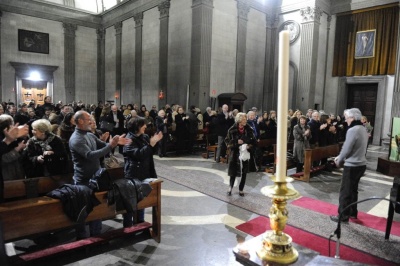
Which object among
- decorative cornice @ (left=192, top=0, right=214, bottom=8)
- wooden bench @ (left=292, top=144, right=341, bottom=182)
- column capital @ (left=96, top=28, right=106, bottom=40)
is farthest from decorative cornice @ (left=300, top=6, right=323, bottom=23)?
column capital @ (left=96, top=28, right=106, bottom=40)

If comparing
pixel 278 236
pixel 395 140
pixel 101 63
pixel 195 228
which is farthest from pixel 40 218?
pixel 101 63

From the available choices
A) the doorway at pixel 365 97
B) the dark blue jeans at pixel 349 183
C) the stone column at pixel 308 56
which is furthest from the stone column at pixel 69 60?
the dark blue jeans at pixel 349 183

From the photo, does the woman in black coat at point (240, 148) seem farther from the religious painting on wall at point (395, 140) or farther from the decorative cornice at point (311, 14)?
the decorative cornice at point (311, 14)

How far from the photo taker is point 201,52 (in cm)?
1459

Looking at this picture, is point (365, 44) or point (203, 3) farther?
point (365, 44)

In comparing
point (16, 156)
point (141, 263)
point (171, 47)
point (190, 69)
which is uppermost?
point (171, 47)

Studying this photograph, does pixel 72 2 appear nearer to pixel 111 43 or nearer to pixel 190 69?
pixel 111 43

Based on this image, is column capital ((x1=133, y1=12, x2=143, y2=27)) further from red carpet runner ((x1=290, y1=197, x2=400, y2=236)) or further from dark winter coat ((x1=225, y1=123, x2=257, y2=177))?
red carpet runner ((x1=290, y1=197, x2=400, y2=236))

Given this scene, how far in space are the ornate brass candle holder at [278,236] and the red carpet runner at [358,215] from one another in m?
4.62

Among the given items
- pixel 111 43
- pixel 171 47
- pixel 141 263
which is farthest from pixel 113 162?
pixel 111 43

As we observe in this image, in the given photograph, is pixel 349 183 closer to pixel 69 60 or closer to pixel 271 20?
pixel 271 20

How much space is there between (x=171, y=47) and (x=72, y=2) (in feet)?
38.3

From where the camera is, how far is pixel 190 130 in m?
11.5

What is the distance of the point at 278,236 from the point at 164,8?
56.6 feet
